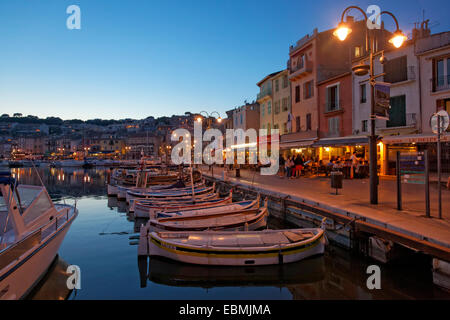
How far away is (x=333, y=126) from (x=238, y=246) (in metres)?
22.4

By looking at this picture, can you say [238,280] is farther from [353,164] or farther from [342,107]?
[342,107]

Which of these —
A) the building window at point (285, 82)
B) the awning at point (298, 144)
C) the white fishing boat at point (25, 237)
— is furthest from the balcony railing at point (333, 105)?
the white fishing boat at point (25, 237)

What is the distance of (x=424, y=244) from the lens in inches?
271

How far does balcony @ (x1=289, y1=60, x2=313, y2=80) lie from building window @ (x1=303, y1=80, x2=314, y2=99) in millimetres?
1144

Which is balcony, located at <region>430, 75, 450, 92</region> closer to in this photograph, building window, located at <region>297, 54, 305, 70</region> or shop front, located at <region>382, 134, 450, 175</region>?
shop front, located at <region>382, 134, 450, 175</region>

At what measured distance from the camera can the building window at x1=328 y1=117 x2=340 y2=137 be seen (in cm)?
2755

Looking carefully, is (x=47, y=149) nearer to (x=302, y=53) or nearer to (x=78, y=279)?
(x=302, y=53)

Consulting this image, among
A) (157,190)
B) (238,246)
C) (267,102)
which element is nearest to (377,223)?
(238,246)

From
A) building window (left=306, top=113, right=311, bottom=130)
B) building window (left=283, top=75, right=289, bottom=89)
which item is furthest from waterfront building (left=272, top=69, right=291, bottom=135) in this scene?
building window (left=306, top=113, right=311, bottom=130)

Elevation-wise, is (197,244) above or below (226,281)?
above

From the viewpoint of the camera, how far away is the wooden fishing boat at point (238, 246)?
8789 millimetres

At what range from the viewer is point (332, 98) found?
92.7 ft
